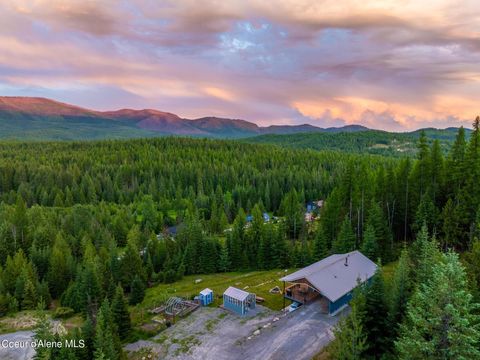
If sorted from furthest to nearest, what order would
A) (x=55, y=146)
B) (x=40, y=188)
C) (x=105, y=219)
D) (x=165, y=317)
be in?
(x=55, y=146)
(x=40, y=188)
(x=105, y=219)
(x=165, y=317)

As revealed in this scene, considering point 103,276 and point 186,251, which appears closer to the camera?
point 103,276

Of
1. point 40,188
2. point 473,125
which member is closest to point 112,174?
point 40,188

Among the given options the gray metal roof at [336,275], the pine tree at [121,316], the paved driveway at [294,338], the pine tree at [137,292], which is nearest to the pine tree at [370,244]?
the gray metal roof at [336,275]

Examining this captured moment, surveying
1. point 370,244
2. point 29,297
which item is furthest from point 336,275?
point 29,297

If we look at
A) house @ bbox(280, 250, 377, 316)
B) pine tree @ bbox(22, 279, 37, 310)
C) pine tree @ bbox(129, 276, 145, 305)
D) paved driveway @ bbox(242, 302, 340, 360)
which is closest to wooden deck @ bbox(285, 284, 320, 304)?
house @ bbox(280, 250, 377, 316)

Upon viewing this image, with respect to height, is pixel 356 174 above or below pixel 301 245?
above

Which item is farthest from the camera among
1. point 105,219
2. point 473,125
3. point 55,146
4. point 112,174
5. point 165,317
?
point 55,146

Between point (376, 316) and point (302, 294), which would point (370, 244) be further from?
point (376, 316)

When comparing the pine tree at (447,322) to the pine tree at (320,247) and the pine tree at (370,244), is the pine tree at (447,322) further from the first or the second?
the pine tree at (320,247)

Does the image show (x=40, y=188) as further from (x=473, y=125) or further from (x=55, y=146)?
(x=473, y=125)
